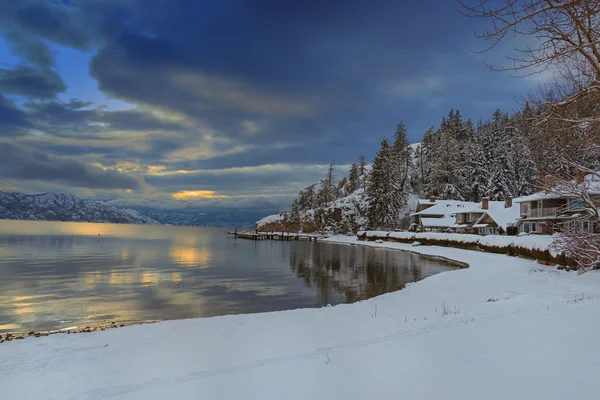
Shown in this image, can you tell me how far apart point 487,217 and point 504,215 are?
2.91 meters

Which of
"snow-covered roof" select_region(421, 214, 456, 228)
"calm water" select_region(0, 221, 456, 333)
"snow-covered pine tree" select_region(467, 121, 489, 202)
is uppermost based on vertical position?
"snow-covered pine tree" select_region(467, 121, 489, 202)

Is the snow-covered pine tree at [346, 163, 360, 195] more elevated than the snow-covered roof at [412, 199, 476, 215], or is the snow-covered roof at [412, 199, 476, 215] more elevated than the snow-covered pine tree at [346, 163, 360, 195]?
the snow-covered pine tree at [346, 163, 360, 195]

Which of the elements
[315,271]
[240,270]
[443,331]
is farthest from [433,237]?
[443,331]

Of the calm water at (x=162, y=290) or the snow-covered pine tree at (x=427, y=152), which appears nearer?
the calm water at (x=162, y=290)

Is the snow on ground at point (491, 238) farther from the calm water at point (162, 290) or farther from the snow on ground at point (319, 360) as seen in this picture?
the snow on ground at point (319, 360)

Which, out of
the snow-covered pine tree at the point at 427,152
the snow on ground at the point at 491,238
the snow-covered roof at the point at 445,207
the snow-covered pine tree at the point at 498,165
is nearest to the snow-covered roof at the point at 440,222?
the snow-covered roof at the point at 445,207

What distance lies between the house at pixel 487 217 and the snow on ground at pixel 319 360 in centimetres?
5882

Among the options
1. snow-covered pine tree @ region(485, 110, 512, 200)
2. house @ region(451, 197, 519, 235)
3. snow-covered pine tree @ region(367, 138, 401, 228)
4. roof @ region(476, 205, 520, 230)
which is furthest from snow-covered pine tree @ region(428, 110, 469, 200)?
roof @ region(476, 205, 520, 230)

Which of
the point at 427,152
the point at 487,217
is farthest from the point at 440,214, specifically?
the point at 427,152

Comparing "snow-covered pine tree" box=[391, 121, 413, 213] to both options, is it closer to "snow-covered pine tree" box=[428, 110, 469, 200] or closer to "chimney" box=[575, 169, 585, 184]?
"snow-covered pine tree" box=[428, 110, 469, 200]

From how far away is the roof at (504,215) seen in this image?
64.6m

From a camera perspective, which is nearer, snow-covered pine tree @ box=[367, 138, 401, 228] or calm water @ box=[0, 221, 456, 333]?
calm water @ box=[0, 221, 456, 333]

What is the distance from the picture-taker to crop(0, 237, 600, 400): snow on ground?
5.47m

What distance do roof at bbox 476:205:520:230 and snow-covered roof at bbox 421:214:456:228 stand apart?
12.2 m
